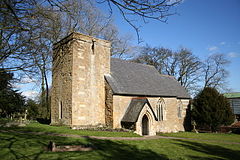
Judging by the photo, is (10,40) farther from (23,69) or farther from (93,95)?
(93,95)

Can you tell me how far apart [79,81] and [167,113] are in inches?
504

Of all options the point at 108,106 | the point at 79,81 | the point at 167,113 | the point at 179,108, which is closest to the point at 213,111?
the point at 179,108

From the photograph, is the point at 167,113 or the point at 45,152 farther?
the point at 167,113

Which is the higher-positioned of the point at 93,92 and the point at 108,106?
the point at 93,92

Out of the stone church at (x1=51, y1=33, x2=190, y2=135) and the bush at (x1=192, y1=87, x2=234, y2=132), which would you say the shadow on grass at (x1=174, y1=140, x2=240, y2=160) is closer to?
the stone church at (x1=51, y1=33, x2=190, y2=135)

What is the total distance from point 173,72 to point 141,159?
36.3 m

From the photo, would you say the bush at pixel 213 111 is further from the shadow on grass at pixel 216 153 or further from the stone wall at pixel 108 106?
the stone wall at pixel 108 106

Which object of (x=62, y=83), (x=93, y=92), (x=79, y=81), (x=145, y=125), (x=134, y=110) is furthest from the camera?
(x=145, y=125)

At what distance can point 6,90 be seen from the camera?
83.7 feet

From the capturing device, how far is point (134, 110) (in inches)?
730

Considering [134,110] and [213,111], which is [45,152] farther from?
[213,111]

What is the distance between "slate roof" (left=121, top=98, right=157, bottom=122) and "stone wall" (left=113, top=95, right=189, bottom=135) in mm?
408

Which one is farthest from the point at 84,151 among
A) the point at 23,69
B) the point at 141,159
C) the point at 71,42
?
the point at 71,42

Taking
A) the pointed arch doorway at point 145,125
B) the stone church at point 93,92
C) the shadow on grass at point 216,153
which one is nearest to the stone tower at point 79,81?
the stone church at point 93,92
